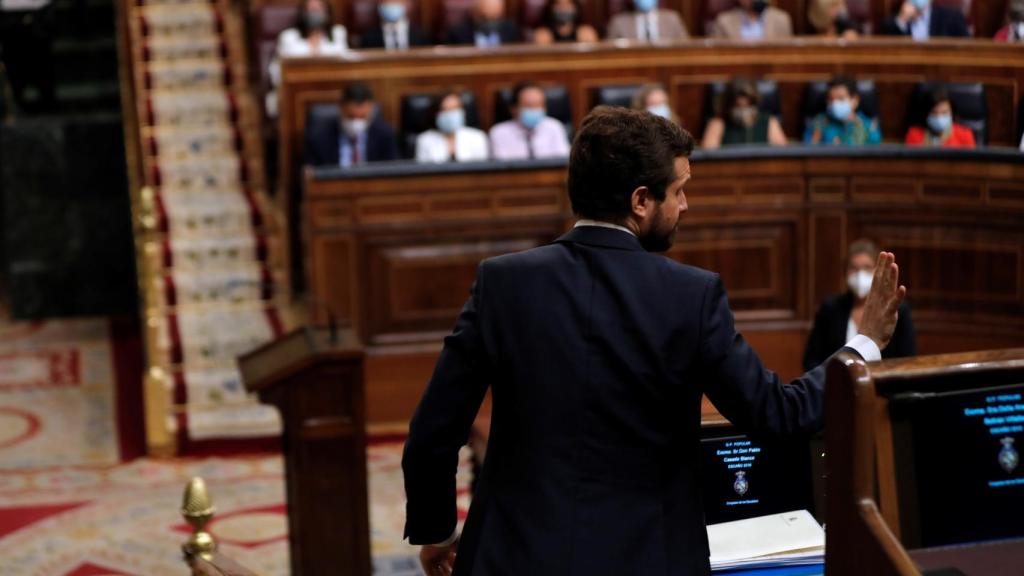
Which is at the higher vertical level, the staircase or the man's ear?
the man's ear

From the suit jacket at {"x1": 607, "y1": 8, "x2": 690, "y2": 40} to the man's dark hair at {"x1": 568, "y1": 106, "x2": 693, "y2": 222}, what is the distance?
238 inches

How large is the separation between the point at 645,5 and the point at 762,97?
112 centimetres

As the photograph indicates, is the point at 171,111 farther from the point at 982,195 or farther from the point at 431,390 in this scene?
the point at 431,390

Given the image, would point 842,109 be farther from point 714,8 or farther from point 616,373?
point 616,373

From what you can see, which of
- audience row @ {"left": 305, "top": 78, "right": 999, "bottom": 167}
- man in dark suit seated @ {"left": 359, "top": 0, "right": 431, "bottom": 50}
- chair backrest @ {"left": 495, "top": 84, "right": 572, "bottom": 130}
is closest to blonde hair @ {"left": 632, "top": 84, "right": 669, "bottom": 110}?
audience row @ {"left": 305, "top": 78, "right": 999, "bottom": 167}

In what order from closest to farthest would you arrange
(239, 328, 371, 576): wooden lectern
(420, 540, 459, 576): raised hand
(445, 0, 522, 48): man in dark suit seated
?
(420, 540, 459, 576): raised hand → (239, 328, 371, 576): wooden lectern → (445, 0, 522, 48): man in dark suit seated

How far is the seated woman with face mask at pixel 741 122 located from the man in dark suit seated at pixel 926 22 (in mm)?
1368

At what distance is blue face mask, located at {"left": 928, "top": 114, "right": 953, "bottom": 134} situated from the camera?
22.3ft

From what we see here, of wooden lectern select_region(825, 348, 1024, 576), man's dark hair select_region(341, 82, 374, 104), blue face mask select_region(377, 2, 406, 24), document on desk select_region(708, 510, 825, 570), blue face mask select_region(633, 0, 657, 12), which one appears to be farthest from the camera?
blue face mask select_region(633, 0, 657, 12)

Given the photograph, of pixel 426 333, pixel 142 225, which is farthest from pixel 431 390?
pixel 142 225

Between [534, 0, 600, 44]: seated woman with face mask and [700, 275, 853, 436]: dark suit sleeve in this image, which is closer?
[700, 275, 853, 436]: dark suit sleeve

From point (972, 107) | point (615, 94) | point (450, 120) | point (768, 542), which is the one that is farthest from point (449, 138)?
point (768, 542)

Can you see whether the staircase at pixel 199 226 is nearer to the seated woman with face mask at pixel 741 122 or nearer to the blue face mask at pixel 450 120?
the blue face mask at pixel 450 120

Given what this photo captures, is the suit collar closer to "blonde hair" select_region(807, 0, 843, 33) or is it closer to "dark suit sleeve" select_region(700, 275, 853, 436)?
"dark suit sleeve" select_region(700, 275, 853, 436)
